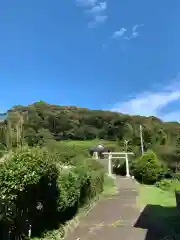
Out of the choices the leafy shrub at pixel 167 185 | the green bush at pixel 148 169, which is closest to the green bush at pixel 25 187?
the leafy shrub at pixel 167 185

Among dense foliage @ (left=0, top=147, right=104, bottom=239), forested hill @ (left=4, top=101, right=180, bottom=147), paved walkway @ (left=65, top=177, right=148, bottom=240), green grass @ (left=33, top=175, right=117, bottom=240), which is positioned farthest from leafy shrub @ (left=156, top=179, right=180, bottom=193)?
forested hill @ (left=4, top=101, right=180, bottom=147)

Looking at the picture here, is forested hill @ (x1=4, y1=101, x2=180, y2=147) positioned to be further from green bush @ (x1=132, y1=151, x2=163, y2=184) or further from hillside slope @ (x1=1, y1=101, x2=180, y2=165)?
green bush @ (x1=132, y1=151, x2=163, y2=184)

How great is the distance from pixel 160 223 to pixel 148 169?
19.3m

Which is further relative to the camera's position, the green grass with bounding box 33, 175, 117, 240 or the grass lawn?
the grass lawn

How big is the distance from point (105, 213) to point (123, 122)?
160ft

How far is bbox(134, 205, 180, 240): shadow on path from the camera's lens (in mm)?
10469

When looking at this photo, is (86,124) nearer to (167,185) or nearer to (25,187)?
(167,185)

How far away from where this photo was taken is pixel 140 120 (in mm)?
61750

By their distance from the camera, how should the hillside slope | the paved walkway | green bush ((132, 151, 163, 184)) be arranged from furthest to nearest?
the hillside slope
green bush ((132, 151, 163, 184))
the paved walkway

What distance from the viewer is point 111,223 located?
12.6 m

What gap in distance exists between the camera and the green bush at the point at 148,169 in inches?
1222

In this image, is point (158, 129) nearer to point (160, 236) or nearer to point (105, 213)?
point (105, 213)

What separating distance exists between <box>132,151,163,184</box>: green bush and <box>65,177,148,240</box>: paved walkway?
1241cm

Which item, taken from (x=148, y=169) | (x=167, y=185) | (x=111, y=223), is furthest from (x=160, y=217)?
(x=148, y=169)
